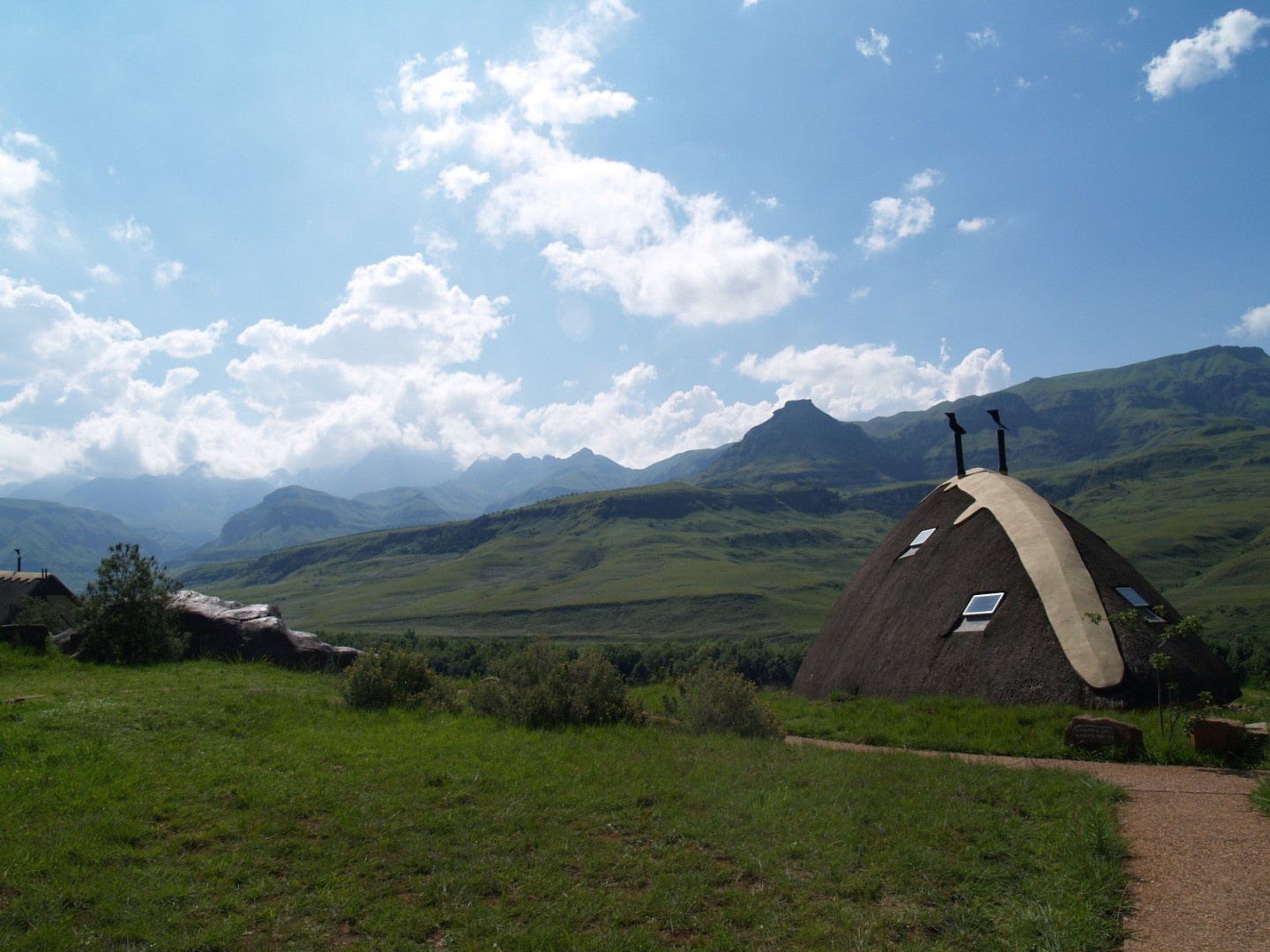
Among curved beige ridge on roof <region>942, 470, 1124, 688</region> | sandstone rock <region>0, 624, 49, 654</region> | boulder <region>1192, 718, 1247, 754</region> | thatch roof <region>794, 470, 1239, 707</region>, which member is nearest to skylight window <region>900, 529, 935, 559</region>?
thatch roof <region>794, 470, 1239, 707</region>

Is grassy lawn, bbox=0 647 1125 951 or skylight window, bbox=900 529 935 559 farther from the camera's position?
skylight window, bbox=900 529 935 559

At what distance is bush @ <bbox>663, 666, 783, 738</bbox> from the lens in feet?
38.9

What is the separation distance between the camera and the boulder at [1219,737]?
9.41 m

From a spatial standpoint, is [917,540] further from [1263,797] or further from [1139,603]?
[1263,797]

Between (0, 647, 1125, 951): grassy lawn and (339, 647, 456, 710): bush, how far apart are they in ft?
7.92

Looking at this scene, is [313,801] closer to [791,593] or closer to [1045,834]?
[1045,834]

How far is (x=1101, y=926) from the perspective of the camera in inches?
212

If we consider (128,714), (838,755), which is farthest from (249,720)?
(838,755)

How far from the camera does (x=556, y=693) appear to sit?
12055mm

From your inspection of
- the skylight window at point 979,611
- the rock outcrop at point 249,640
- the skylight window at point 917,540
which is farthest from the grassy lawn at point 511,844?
the skylight window at point 917,540

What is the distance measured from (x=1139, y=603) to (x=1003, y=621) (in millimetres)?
2654

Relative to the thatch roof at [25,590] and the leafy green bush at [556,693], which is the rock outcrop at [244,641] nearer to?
the leafy green bush at [556,693]

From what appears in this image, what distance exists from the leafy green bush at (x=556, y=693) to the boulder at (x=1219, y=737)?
7639mm

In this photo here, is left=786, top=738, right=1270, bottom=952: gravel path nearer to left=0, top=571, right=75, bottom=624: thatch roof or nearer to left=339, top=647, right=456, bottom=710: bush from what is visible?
left=339, top=647, right=456, bottom=710: bush
